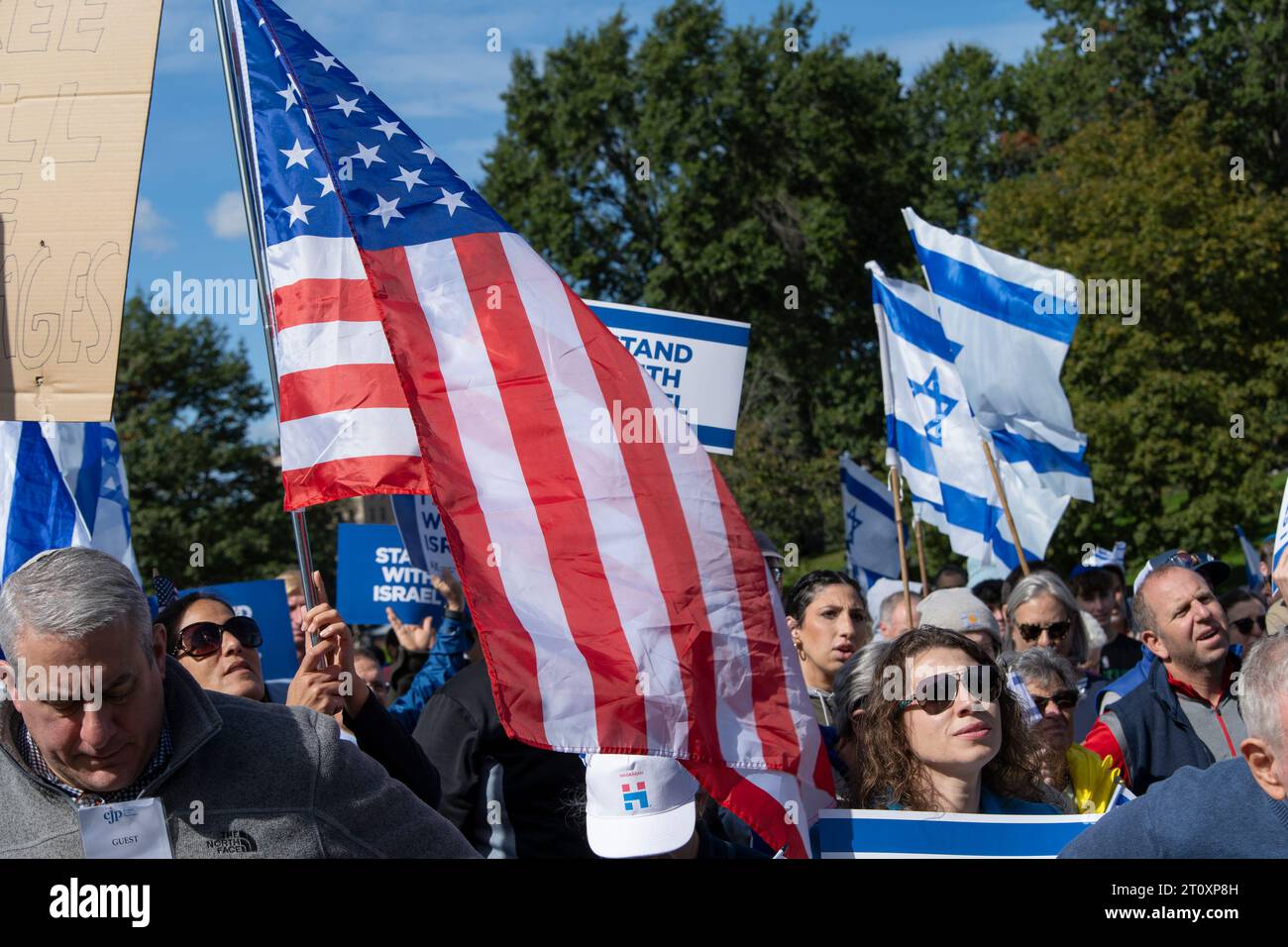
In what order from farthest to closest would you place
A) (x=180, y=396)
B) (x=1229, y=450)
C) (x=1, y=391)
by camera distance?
(x=180, y=396) → (x=1229, y=450) → (x=1, y=391)

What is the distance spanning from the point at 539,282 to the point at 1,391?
1432 millimetres

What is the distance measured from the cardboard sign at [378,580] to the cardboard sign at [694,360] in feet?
10.6

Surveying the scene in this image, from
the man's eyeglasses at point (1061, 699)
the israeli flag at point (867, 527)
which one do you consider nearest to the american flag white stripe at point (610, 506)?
the man's eyeglasses at point (1061, 699)

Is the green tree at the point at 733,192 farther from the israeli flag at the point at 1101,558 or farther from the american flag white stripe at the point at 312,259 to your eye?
the american flag white stripe at the point at 312,259

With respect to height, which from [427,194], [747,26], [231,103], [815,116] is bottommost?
[427,194]

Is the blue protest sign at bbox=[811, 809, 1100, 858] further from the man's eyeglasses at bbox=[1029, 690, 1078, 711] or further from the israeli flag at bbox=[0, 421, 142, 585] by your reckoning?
Answer: the israeli flag at bbox=[0, 421, 142, 585]

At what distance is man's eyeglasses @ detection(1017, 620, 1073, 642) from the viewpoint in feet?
21.2

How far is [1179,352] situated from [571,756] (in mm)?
23076

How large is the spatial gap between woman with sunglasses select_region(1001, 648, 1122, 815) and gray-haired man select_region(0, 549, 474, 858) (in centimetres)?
219

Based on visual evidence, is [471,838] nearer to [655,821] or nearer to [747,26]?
[655,821]

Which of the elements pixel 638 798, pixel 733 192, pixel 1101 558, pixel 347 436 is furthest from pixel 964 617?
pixel 733 192

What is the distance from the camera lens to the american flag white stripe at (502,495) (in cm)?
357

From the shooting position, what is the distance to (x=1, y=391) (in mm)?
3834
